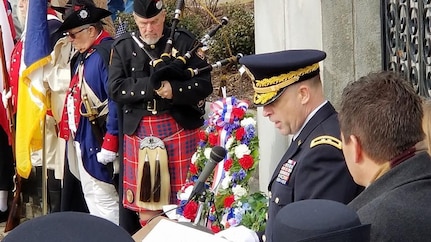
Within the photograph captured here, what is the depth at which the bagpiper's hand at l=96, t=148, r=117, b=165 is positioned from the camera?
5898 mm

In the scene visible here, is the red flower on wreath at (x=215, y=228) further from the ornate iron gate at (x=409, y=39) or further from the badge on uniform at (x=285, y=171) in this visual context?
the ornate iron gate at (x=409, y=39)

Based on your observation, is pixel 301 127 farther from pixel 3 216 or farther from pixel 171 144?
pixel 3 216

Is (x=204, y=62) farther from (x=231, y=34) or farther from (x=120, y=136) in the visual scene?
(x=231, y=34)

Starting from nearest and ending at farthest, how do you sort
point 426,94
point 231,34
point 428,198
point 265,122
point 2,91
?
point 428,198
point 426,94
point 265,122
point 2,91
point 231,34

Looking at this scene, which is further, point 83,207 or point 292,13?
point 83,207

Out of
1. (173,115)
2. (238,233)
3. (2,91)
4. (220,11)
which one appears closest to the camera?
(238,233)

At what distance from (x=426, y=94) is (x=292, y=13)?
94 cm

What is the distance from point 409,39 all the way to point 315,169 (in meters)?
1.67

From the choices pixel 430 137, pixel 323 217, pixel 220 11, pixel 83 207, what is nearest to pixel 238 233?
pixel 430 137

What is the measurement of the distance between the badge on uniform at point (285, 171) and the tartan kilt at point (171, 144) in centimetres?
227

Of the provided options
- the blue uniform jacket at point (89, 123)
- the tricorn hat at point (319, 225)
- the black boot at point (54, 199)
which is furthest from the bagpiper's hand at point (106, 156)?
the tricorn hat at point (319, 225)

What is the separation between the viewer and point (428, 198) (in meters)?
2.39

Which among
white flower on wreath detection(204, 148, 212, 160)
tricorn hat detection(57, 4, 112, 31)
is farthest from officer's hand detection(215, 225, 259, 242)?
tricorn hat detection(57, 4, 112, 31)

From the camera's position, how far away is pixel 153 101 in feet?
18.0
